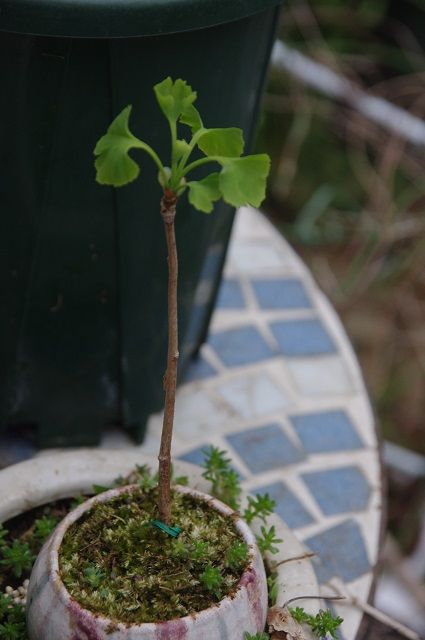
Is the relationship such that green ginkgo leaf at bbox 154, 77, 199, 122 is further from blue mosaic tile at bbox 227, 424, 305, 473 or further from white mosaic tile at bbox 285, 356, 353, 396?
white mosaic tile at bbox 285, 356, 353, 396

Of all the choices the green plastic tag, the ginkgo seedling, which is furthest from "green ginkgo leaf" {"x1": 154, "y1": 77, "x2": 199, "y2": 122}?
the green plastic tag

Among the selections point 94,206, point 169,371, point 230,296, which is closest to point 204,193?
point 169,371

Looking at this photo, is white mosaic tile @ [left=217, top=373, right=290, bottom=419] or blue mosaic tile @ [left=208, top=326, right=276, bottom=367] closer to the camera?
white mosaic tile @ [left=217, top=373, right=290, bottom=419]

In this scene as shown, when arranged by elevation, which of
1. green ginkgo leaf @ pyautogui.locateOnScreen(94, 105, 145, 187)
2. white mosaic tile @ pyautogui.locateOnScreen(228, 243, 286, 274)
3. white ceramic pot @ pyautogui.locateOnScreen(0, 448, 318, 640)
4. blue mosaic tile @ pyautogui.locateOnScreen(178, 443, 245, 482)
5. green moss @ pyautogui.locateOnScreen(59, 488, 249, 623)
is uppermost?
green ginkgo leaf @ pyautogui.locateOnScreen(94, 105, 145, 187)

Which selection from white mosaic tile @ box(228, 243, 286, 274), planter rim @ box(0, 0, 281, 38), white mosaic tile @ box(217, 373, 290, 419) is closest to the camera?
planter rim @ box(0, 0, 281, 38)

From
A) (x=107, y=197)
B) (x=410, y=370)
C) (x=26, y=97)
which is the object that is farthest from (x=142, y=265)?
(x=410, y=370)

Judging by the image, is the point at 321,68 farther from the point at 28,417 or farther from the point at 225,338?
the point at 28,417

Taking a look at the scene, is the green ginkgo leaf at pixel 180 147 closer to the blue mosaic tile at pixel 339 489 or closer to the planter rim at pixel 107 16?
the planter rim at pixel 107 16
